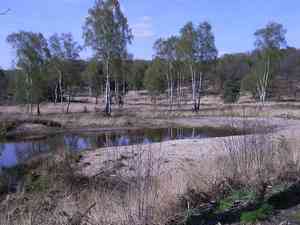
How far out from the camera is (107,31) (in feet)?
139

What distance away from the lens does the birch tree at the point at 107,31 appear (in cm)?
4234

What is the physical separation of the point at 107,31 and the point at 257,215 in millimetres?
38874

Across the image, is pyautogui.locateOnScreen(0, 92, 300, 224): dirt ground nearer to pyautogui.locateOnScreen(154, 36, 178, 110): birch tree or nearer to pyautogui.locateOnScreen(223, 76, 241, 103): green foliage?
pyautogui.locateOnScreen(154, 36, 178, 110): birch tree

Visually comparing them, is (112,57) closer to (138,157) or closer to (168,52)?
(168,52)

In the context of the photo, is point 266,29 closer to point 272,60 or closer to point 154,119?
point 272,60

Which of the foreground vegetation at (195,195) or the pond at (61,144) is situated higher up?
the foreground vegetation at (195,195)

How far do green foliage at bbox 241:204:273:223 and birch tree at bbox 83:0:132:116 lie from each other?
122ft

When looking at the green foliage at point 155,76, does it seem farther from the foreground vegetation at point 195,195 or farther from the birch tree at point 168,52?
the foreground vegetation at point 195,195

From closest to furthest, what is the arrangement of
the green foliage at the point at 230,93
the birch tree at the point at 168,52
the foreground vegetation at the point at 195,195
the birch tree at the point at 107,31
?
1. the foreground vegetation at the point at 195,195
2. the birch tree at the point at 107,31
3. the birch tree at the point at 168,52
4. the green foliage at the point at 230,93

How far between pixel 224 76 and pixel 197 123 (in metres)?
58.3

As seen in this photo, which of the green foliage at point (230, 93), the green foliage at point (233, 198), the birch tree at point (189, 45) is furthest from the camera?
the green foliage at point (230, 93)

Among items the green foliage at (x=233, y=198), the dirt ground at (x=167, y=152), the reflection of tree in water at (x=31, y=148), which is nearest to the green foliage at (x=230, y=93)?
the dirt ground at (x=167, y=152)

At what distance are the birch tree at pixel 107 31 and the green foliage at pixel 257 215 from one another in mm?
37241

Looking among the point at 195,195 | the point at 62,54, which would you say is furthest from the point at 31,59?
the point at 195,195
